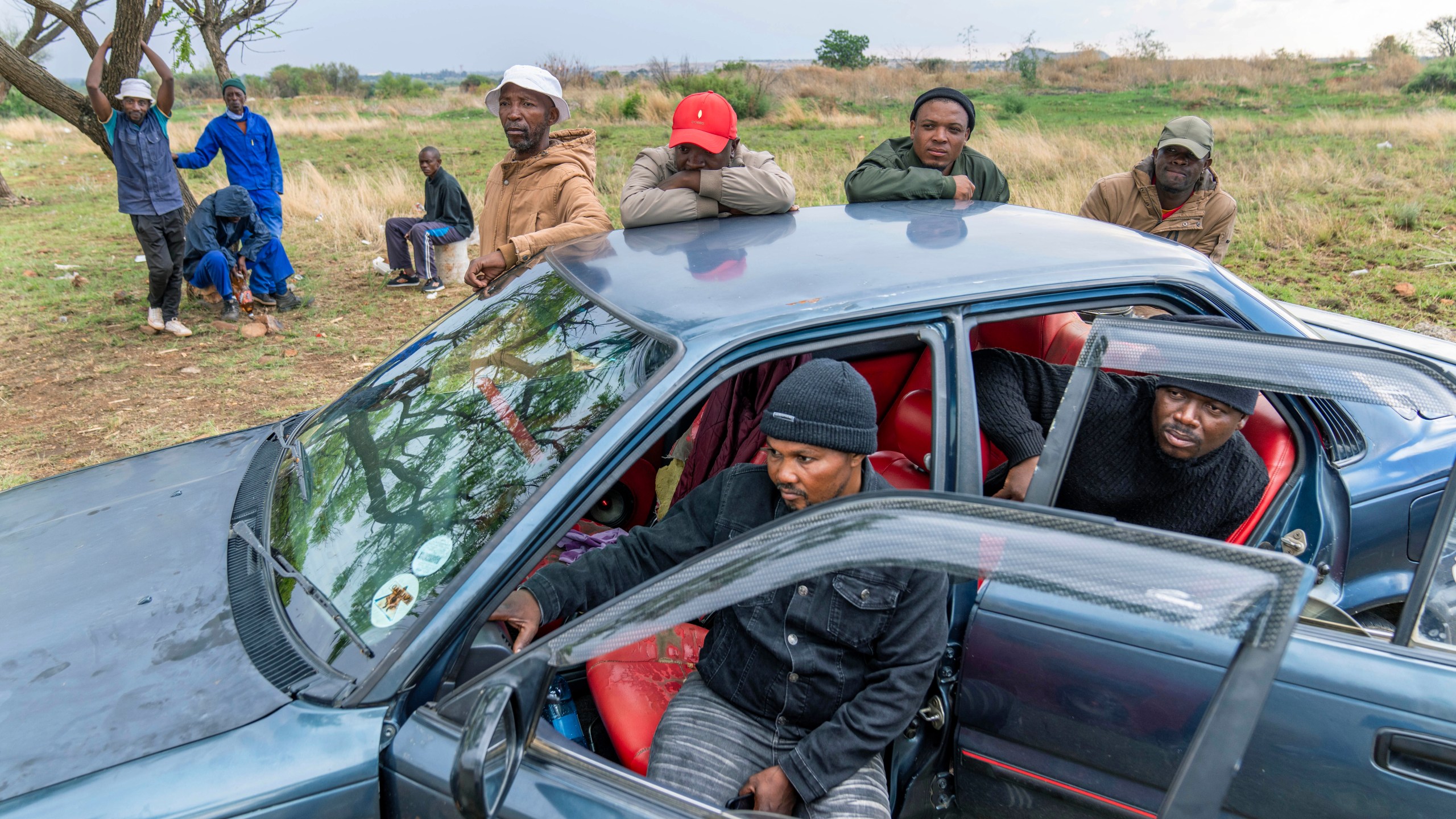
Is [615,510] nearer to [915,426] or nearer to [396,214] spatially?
[915,426]

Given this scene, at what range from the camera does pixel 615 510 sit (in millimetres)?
2852

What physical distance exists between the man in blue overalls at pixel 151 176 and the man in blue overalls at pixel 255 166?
66cm

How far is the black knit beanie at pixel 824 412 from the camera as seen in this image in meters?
1.75

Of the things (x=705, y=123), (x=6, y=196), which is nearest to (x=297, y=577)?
(x=705, y=123)

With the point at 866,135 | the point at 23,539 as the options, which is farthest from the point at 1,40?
the point at 866,135

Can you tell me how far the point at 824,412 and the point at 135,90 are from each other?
760 cm

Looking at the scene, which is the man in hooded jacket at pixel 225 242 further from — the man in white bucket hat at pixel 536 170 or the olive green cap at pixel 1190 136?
the olive green cap at pixel 1190 136

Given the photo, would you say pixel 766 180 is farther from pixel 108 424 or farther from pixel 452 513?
pixel 108 424

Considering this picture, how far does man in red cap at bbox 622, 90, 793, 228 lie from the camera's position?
292 centimetres

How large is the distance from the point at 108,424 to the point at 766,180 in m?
5.02

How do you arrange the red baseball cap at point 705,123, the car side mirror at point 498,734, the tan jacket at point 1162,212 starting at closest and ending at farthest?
the car side mirror at point 498,734
the red baseball cap at point 705,123
the tan jacket at point 1162,212

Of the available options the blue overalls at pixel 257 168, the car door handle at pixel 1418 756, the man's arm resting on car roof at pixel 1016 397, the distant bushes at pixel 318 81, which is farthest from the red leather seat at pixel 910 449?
the distant bushes at pixel 318 81

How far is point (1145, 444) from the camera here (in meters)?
2.18

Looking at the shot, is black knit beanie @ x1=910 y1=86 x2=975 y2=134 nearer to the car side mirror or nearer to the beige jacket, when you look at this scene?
the beige jacket
